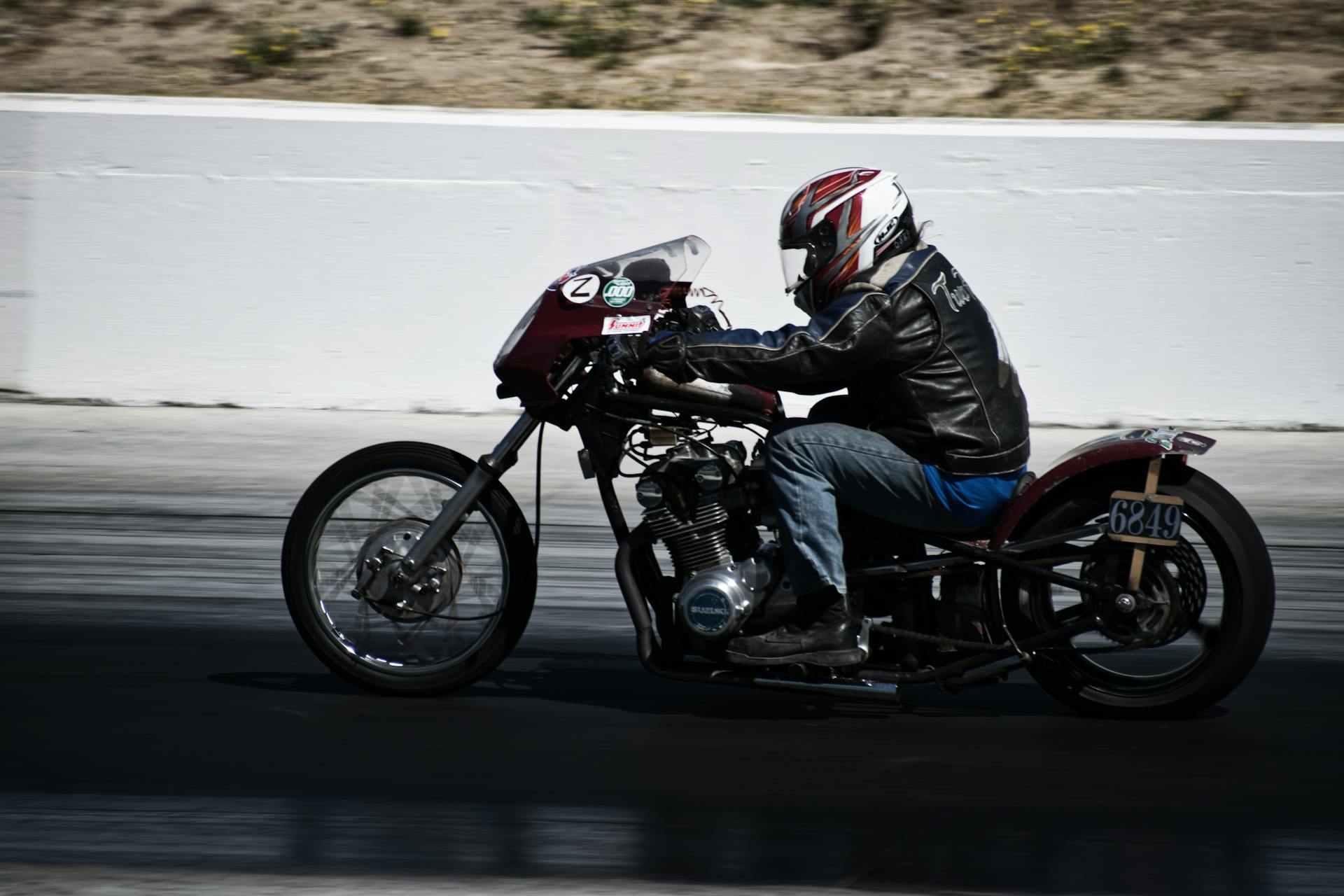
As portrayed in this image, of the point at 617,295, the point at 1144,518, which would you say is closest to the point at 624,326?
the point at 617,295

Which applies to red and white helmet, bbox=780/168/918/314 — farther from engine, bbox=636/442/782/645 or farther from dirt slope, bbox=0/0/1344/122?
dirt slope, bbox=0/0/1344/122

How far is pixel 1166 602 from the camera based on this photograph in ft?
15.7

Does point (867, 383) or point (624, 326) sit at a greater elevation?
point (624, 326)

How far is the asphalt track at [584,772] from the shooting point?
3840 millimetres

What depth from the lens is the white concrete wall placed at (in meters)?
10.5

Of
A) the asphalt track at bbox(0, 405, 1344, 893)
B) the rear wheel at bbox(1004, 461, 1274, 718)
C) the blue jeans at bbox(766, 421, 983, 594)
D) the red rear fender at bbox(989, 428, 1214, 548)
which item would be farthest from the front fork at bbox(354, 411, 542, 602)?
the rear wheel at bbox(1004, 461, 1274, 718)

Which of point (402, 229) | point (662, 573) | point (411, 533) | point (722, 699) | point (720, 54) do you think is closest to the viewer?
point (662, 573)

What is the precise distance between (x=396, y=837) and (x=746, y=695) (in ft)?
5.29

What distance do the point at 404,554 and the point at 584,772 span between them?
1.00m

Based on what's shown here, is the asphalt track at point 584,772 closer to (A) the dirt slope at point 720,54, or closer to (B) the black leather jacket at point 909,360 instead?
(B) the black leather jacket at point 909,360

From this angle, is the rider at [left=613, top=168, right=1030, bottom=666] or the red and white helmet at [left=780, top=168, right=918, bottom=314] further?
the red and white helmet at [left=780, top=168, right=918, bottom=314]

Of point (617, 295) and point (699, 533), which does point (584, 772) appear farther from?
point (617, 295)

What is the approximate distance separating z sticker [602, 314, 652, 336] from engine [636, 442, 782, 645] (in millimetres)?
383

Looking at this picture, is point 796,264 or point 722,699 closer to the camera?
point 796,264
